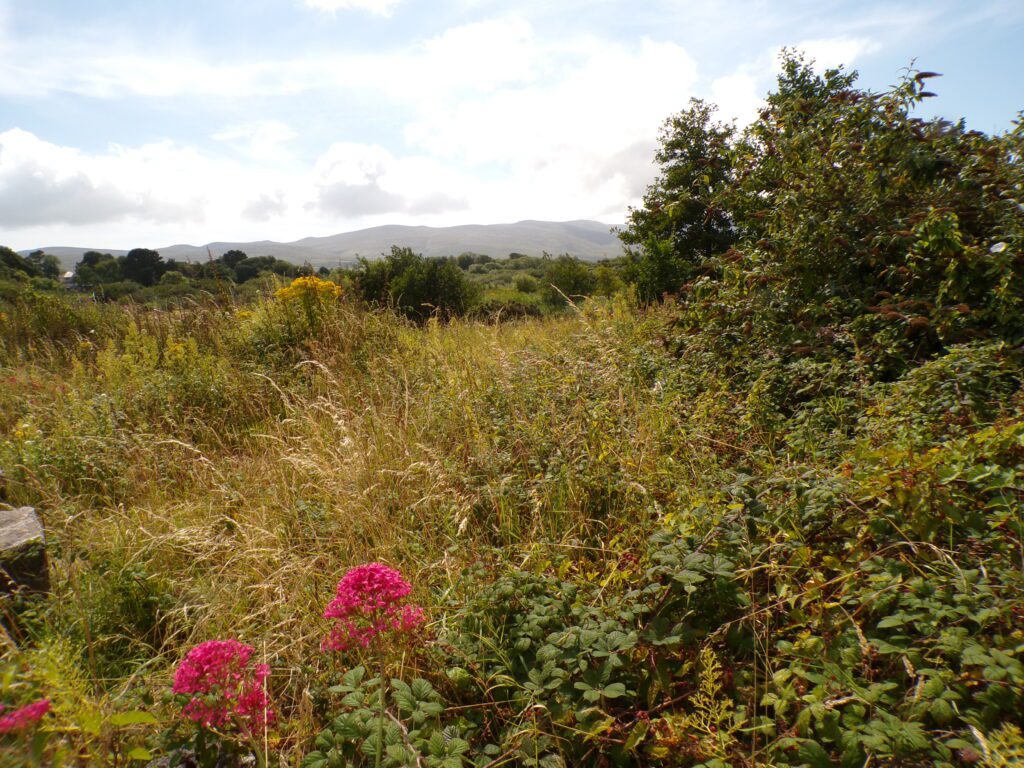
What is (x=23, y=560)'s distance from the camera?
2326 mm

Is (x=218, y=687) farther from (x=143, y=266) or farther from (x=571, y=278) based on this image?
(x=143, y=266)

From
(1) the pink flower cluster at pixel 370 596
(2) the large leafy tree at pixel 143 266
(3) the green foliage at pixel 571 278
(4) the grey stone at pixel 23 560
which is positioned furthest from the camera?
(2) the large leafy tree at pixel 143 266

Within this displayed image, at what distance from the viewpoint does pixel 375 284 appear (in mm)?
10328

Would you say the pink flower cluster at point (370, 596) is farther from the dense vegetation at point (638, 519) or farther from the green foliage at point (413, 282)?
the green foliage at point (413, 282)

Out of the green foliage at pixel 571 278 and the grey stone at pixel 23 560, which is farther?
the green foliage at pixel 571 278

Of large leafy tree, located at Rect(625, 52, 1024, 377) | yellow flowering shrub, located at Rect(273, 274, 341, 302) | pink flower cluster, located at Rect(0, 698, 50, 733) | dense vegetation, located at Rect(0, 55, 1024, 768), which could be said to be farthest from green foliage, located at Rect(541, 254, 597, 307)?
pink flower cluster, located at Rect(0, 698, 50, 733)

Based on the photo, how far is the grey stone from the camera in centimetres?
229

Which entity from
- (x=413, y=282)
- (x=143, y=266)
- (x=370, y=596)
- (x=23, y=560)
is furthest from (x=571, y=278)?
(x=143, y=266)

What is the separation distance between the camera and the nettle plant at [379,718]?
1331 mm

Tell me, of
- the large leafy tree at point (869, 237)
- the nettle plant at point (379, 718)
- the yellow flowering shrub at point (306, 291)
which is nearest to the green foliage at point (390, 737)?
the nettle plant at point (379, 718)

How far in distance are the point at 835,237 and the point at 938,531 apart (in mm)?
2588

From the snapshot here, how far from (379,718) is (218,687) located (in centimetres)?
45

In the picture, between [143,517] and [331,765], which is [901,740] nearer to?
[331,765]

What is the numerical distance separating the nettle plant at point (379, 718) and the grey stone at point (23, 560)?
178 cm
